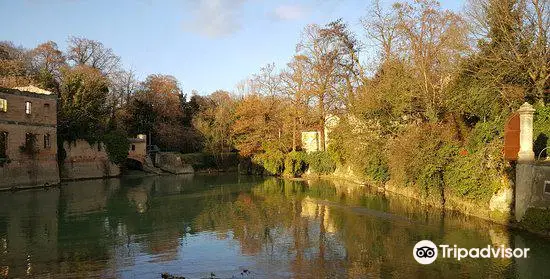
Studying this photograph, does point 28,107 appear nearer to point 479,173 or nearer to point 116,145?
point 116,145

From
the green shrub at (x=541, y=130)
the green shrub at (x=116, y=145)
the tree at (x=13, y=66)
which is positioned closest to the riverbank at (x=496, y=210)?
the green shrub at (x=541, y=130)

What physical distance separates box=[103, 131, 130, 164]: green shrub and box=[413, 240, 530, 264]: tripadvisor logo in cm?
3291

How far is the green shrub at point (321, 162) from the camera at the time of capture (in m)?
37.3

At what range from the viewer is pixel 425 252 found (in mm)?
12375

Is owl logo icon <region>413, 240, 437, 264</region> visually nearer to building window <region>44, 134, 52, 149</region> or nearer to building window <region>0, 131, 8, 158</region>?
building window <region>0, 131, 8, 158</region>

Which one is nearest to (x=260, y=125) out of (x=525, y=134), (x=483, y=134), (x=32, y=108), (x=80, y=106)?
(x=80, y=106)

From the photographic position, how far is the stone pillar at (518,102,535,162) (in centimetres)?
1434

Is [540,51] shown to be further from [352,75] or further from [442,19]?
[352,75]

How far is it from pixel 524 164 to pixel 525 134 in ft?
3.21

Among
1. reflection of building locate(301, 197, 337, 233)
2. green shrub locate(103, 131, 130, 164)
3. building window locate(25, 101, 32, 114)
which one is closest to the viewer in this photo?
reflection of building locate(301, 197, 337, 233)

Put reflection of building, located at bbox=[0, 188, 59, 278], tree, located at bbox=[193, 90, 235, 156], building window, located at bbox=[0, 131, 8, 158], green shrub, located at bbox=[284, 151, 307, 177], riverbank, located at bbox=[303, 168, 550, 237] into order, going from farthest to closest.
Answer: tree, located at bbox=[193, 90, 235, 156] < green shrub, located at bbox=[284, 151, 307, 177] < building window, located at bbox=[0, 131, 8, 158] < riverbank, located at bbox=[303, 168, 550, 237] < reflection of building, located at bbox=[0, 188, 59, 278]

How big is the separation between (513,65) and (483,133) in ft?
9.22

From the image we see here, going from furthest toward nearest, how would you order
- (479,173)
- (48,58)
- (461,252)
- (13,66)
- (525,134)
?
(48,58) < (13,66) < (479,173) < (525,134) < (461,252)

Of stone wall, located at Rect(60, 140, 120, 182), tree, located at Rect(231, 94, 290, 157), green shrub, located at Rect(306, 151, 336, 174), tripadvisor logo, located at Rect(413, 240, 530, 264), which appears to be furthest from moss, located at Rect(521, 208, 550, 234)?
stone wall, located at Rect(60, 140, 120, 182)
